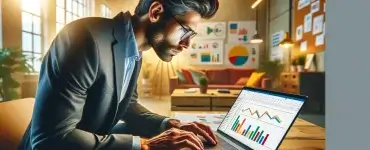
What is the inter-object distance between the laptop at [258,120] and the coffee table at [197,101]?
0.37 m

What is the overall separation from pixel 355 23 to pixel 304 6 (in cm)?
119

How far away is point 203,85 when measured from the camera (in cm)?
175

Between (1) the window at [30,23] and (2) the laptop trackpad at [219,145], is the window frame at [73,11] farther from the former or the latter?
(2) the laptop trackpad at [219,145]

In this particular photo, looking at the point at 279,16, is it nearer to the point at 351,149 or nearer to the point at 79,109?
the point at 351,149

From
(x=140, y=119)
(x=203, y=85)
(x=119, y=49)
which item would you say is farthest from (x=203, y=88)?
(x=119, y=49)

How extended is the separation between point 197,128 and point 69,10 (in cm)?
59

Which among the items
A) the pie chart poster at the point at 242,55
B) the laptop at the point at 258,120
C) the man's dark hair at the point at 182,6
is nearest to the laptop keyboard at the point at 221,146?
the laptop at the point at 258,120

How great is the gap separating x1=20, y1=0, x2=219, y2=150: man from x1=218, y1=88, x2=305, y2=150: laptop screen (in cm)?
9

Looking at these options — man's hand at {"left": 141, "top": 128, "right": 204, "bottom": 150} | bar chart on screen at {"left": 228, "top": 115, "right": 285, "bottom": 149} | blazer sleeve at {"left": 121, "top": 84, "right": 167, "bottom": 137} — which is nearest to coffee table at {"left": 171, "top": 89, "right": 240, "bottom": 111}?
blazer sleeve at {"left": 121, "top": 84, "right": 167, "bottom": 137}

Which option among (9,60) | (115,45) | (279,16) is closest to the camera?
(115,45)

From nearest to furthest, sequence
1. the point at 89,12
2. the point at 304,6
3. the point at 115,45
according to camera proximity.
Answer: the point at 115,45 → the point at 89,12 → the point at 304,6

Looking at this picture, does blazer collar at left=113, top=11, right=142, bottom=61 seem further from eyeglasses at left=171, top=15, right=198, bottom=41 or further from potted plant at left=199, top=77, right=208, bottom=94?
potted plant at left=199, top=77, right=208, bottom=94

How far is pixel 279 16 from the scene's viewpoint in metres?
1.61

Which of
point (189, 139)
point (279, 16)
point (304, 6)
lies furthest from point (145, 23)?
point (304, 6)
